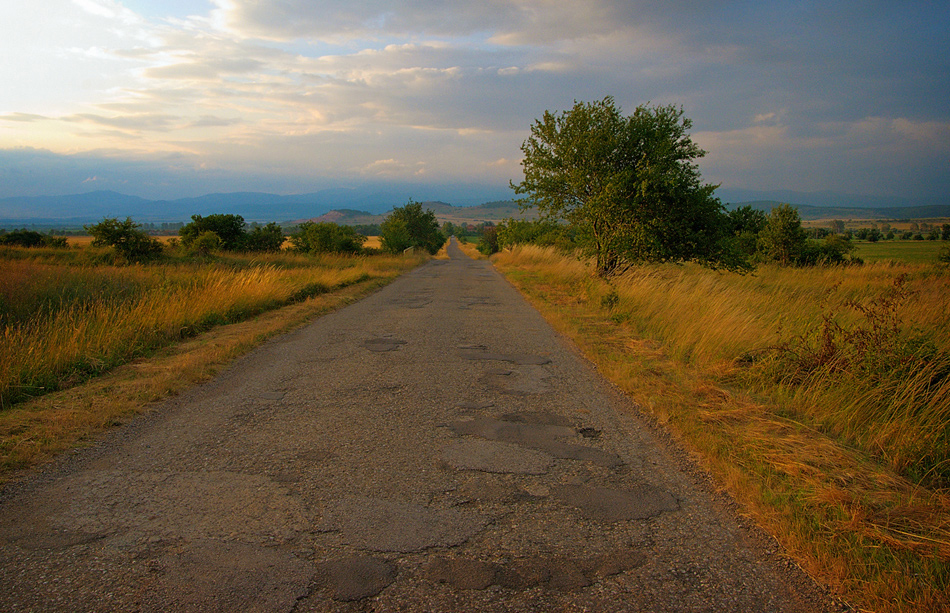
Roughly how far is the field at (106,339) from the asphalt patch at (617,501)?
4095 millimetres

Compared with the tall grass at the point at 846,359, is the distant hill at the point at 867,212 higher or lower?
higher

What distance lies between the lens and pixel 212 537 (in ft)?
9.59

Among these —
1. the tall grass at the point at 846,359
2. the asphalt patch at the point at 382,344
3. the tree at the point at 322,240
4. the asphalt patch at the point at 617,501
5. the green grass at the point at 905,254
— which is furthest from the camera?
the tree at the point at 322,240

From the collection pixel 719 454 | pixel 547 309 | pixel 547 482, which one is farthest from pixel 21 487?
pixel 547 309

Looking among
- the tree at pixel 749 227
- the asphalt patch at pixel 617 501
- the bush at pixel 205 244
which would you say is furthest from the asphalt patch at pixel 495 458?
the bush at pixel 205 244

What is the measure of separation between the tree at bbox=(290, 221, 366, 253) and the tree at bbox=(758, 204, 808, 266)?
27870mm

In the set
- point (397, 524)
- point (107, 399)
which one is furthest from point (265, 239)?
point (397, 524)

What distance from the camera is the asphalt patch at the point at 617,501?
3287 millimetres

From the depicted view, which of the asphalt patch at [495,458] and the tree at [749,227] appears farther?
the tree at [749,227]

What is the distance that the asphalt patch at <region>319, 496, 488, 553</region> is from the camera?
2.89 m

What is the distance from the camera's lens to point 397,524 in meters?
3.08

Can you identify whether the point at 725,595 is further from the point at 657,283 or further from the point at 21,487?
the point at 657,283

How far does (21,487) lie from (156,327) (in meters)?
5.77

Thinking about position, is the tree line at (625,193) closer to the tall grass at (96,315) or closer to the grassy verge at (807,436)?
the grassy verge at (807,436)
